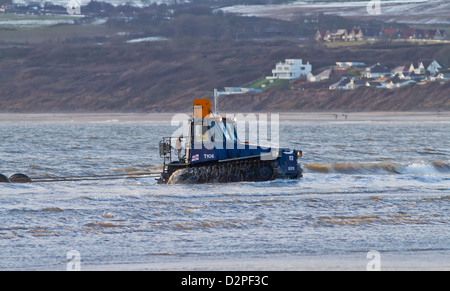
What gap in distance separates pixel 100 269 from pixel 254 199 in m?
7.76

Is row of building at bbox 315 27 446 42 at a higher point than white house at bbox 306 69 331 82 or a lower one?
higher

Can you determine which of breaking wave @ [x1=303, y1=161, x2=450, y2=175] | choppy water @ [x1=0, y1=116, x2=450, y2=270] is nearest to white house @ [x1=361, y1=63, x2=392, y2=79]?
A: breaking wave @ [x1=303, y1=161, x2=450, y2=175]

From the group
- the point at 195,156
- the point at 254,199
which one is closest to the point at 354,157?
the point at 195,156

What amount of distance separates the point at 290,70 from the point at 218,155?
129123 millimetres

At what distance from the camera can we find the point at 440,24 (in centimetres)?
18638

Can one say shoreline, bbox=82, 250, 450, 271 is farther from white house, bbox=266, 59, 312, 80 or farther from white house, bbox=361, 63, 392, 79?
white house, bbox=266, 59, 312, 80

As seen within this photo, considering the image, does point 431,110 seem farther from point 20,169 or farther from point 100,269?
point 100,269

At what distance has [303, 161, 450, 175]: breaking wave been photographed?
2703cm

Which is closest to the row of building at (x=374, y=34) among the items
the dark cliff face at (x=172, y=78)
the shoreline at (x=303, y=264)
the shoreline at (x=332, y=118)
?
the dark cliff face at (x=172, y=78)

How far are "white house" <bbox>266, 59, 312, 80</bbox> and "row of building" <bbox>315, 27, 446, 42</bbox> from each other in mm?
27417

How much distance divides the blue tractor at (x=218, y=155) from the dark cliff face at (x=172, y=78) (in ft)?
326

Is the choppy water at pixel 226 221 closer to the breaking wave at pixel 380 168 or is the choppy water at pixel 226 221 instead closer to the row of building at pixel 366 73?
the breaking wave at pixel 380 168

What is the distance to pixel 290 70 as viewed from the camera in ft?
490
